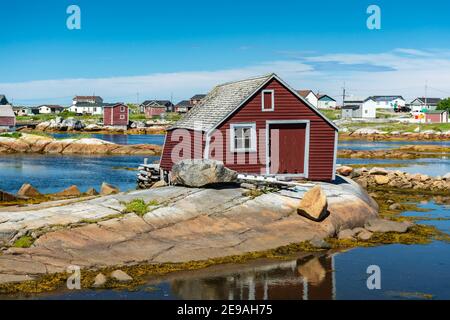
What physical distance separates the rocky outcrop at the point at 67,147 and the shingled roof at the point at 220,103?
144 ft

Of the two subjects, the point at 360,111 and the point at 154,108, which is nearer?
the point at 360,111

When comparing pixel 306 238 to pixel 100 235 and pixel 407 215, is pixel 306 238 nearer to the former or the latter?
pixel 100 235

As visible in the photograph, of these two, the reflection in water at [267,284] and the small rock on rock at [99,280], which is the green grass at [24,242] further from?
the reflection in water at [267,284]

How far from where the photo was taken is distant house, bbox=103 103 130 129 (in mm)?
125125

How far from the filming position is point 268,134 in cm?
2811

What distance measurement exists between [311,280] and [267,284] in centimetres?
141

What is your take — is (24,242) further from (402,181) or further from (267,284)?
(402,181)

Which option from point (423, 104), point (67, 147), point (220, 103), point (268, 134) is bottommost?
point (67, 147)

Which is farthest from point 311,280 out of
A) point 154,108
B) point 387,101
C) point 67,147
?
point 387,101

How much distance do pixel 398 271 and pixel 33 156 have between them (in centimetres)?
6097

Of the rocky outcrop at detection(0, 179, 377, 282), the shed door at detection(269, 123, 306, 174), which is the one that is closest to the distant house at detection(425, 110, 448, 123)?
the shed door at detection(269, 123, 306, 174)

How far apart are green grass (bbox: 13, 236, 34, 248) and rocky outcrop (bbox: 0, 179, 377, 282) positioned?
0.55 feet

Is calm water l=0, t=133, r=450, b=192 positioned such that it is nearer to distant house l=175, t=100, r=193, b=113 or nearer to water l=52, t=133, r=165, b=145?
water l=52, t=133, r=165, b=145
